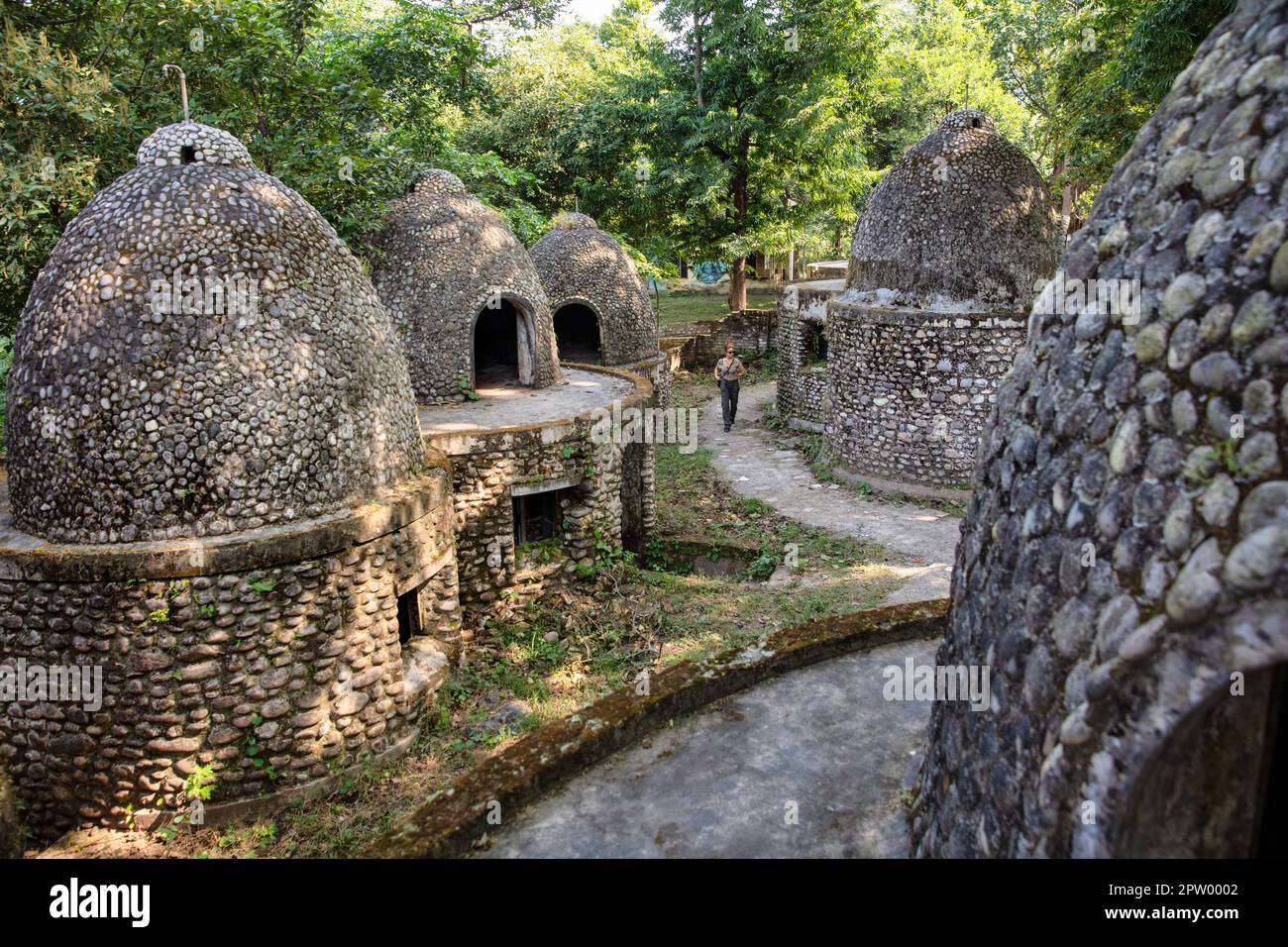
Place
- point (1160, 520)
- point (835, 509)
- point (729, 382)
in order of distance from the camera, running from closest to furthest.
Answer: point (1160, 520) → point (835, 509) → point (729, 382)

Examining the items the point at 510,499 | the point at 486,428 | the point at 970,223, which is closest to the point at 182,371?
the point at 486,428

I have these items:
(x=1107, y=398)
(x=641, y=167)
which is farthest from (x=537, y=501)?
(x=641, y=167)

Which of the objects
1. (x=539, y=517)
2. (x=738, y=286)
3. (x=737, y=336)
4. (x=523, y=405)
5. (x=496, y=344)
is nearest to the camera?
(x=539, y=517)

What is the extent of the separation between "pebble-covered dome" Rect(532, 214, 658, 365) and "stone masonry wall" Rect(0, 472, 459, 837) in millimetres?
11879

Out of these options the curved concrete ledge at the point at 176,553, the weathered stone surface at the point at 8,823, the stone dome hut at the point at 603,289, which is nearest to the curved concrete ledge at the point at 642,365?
the stone dome hut at the point at 603,289

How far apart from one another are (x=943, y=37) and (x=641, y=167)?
22114mm

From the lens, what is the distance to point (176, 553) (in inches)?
265

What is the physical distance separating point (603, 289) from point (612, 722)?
48.1 ft

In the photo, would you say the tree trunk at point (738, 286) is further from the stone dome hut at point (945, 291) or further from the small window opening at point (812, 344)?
the stone dome hut at point (945, 291)

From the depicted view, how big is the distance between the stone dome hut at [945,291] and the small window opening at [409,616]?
9504 millimetres

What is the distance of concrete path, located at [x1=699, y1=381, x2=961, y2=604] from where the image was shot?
39.3 feet

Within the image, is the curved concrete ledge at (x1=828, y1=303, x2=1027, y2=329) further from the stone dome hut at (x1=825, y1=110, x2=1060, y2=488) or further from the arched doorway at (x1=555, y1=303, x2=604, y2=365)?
the arched doorway at (x1=555, y1=303, x2=604, y2=365)

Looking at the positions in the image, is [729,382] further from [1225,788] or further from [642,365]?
[1225,788]

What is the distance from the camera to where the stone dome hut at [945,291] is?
575 inches
